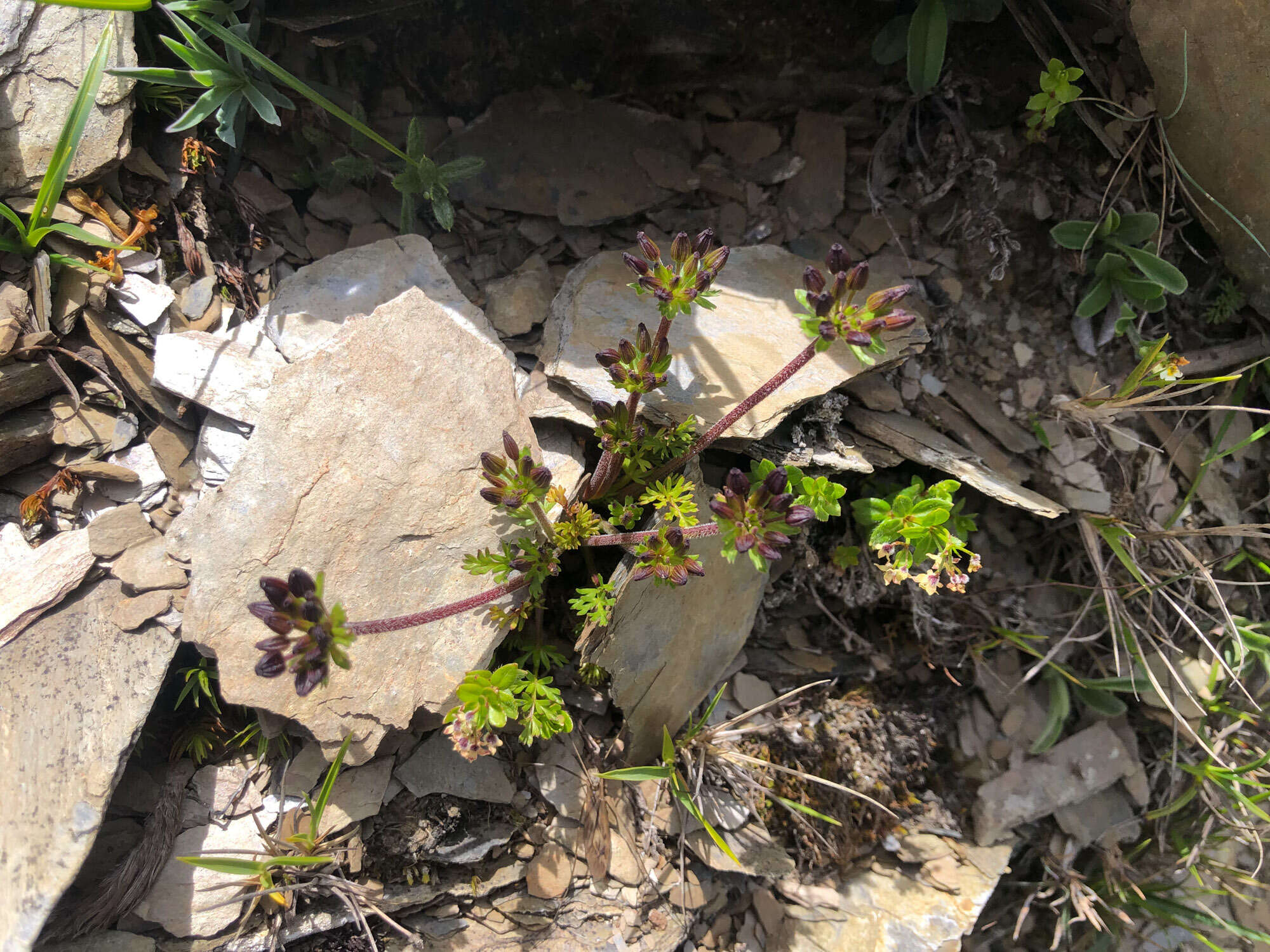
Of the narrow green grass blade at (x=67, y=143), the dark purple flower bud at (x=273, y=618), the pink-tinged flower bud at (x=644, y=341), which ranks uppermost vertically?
the narrow green grass blade at (x=67, y=143)

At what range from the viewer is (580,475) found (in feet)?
11.2

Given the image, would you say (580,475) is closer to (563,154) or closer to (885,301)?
(885,301)

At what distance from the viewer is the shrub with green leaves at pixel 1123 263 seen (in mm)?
3709

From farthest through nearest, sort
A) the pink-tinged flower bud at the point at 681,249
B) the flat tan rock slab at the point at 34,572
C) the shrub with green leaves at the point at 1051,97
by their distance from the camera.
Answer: the shrub with green leaves at the point at 1051,97
the flat tan rock slab at the point at 34,572
the pink-tinged flower bud at the point at 681,249

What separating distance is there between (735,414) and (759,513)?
493mm

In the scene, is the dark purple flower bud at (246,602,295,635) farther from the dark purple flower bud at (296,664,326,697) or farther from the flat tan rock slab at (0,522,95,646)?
the flat tan rock slab at (0,522,95,646)

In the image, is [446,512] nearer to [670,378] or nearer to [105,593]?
[670,378]

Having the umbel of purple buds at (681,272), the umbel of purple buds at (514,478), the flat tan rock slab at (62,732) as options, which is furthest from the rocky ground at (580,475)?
the umbel of purple buds at (681,272)

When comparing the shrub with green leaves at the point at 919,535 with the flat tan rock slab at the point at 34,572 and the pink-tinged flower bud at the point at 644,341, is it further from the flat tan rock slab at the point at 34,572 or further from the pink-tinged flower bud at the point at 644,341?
the flat tan rock slab at the point at 34,572

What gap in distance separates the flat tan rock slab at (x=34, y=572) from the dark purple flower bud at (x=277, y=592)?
1371mm

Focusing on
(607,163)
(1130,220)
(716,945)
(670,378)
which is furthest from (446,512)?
(1130,220)

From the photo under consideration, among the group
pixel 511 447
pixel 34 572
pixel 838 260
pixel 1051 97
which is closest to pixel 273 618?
pixel 511 447

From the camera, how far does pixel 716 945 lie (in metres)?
3.91

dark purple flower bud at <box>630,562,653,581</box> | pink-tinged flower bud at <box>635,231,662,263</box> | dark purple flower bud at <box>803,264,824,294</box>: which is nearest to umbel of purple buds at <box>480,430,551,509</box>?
dark purple flower bud at <box>630,562,653,581</box>
